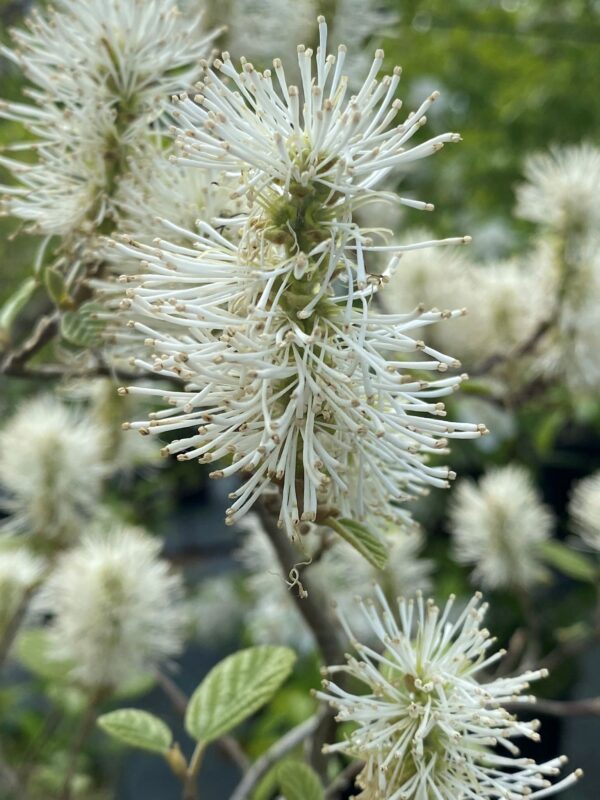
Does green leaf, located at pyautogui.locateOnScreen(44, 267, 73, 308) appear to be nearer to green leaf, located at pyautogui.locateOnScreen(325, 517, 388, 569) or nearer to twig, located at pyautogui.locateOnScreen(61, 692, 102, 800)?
green leaf, located at pyautogui.locateOnScreen(325, 517, 388, 569)

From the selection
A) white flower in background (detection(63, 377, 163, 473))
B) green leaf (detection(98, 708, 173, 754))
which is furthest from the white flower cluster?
green leaf (detection(98, 708, 173, 754))

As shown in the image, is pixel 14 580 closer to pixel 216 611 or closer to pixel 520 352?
pixel 520 352

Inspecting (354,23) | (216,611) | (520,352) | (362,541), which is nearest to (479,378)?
(520,352)

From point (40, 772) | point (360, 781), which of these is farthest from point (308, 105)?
point (40, 772)

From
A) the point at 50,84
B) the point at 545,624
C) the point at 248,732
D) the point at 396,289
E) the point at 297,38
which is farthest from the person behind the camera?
the point at 545,624

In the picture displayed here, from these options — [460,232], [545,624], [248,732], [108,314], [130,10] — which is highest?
[460,232]

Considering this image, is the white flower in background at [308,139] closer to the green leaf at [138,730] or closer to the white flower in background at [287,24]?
the green leaf at [138,730]

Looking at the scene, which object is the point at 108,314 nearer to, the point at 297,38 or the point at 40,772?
the point at 297,38
